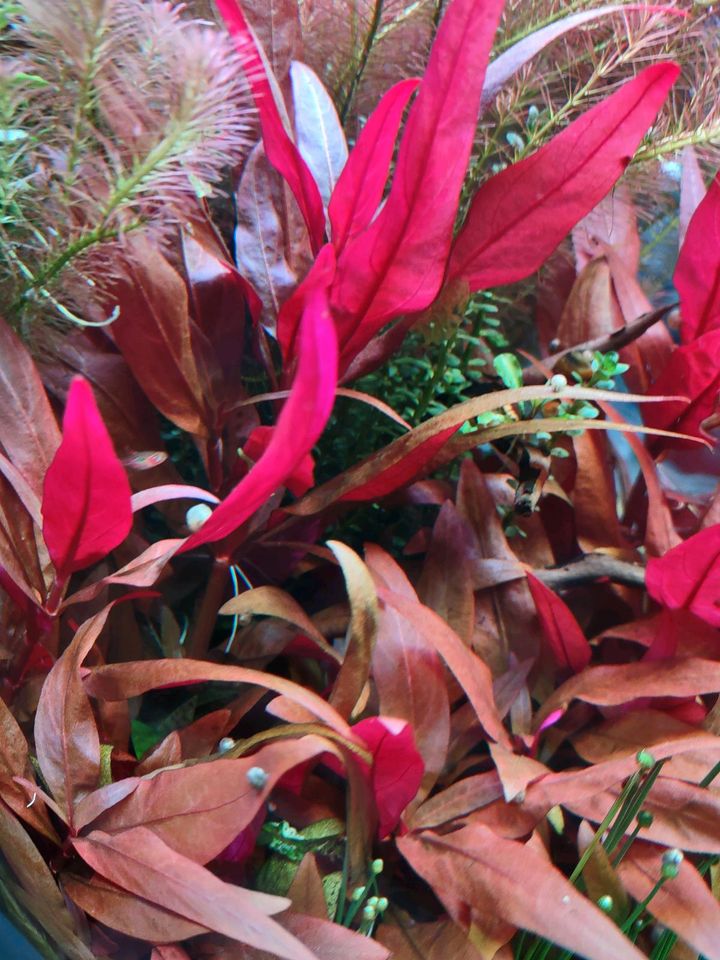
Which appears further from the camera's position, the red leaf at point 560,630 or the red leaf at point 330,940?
the red leaf at point 560,630

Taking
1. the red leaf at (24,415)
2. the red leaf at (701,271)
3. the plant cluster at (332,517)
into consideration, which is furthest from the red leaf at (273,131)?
the red leaf at (701,271)

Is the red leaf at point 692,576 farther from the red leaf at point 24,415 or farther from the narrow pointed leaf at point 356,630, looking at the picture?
the red leaf at point 24,415

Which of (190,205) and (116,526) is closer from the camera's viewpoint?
(116,526)

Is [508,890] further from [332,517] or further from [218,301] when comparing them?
[218,301]

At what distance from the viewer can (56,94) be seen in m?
0.50

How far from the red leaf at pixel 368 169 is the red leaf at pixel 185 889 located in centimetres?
40

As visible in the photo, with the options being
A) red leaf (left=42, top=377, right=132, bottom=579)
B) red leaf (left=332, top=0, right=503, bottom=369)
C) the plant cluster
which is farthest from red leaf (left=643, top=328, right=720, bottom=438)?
red leaf (left=42, top=377, right=132, bottom=579)

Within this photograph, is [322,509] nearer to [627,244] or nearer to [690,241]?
[690,241]

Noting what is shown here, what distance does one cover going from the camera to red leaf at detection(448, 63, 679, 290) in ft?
1.65

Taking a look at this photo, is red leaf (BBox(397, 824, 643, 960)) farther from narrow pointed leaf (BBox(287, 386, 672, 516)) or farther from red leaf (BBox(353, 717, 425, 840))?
narrow pointed leaf (BBox(287, 386, 672, 516))

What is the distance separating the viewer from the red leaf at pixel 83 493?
40cm

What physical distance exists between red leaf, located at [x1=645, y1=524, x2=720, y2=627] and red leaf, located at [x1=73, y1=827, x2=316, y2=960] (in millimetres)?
356

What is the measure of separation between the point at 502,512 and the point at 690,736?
24 cm

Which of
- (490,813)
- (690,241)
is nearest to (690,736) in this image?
(490,813)
